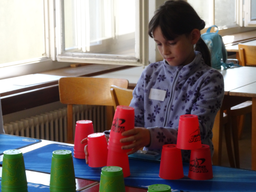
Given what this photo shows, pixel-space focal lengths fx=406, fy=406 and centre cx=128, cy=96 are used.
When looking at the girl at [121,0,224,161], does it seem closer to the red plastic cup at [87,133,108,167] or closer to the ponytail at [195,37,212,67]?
the ponytail at [195,37,212,67]

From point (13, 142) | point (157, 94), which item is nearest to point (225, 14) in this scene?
point (157, 94)

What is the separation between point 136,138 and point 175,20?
471 mm

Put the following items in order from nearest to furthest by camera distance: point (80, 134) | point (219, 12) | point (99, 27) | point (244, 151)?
point (80, 134)
point (99, 27)
point (244, 151)
point (219, 12)

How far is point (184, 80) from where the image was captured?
1.51m

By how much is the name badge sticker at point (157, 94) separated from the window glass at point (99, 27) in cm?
130

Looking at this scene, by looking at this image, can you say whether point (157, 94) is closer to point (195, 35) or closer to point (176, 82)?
point (176, 82)

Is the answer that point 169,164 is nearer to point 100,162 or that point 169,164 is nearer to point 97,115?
point 100,162

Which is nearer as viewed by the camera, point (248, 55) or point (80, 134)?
point (80, 134)

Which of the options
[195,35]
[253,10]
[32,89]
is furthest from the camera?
[253,10]

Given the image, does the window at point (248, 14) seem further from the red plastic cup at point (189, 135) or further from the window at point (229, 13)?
the red plastic cup at point (189, 135)

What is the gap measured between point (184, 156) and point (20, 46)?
1.97 meters

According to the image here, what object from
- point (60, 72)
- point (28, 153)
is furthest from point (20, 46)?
point (28, 153)

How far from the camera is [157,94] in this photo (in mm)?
1563

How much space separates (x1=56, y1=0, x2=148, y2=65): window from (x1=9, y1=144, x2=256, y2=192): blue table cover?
63.9 inches
